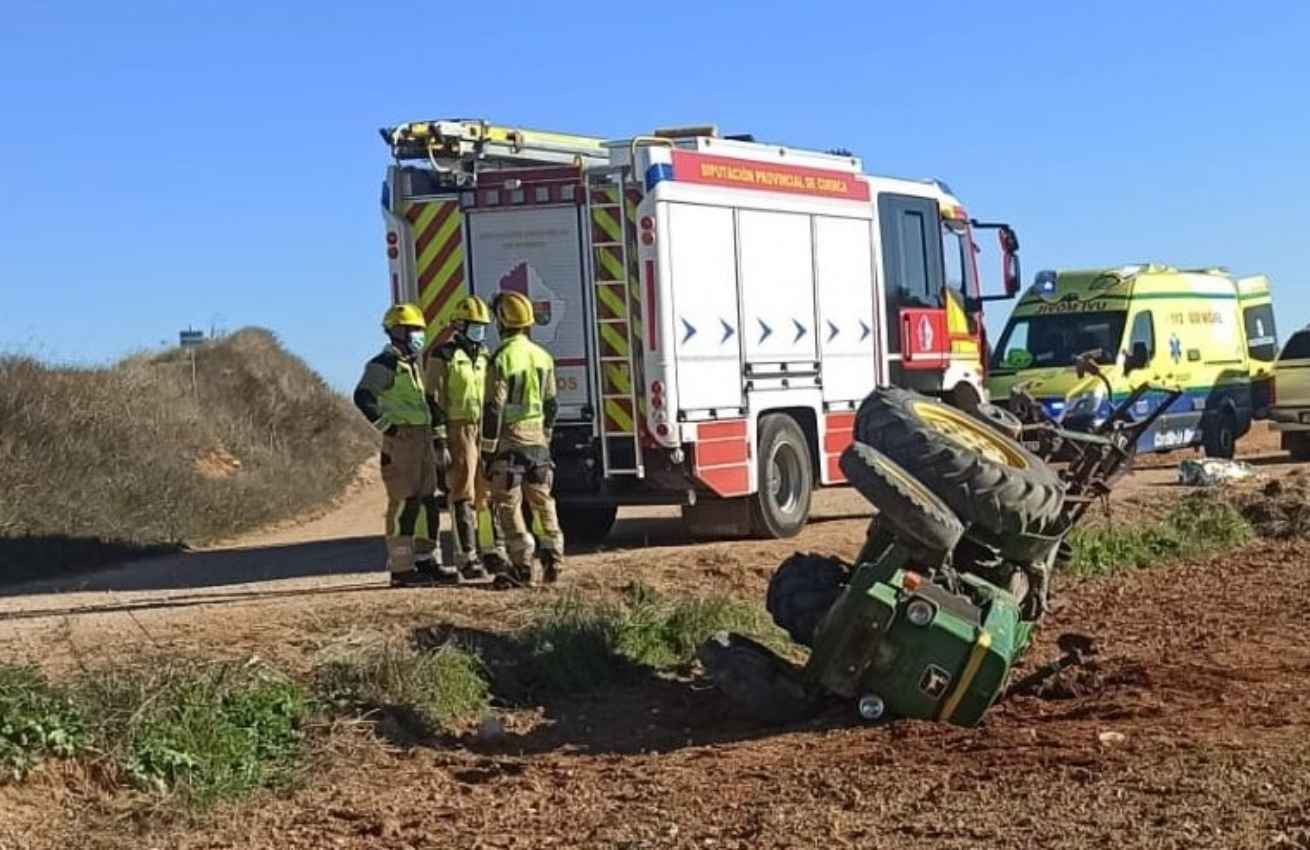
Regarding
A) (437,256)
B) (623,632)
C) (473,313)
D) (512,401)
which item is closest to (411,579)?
(512,401)

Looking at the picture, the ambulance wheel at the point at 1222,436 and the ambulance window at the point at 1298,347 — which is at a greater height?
the ambulance window at the point at 1298,347

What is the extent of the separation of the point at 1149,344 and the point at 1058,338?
1.13 metres

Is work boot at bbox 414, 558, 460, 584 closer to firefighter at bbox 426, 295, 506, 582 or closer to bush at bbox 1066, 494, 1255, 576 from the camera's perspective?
firefighter at bbox 426, 295, 506, 582

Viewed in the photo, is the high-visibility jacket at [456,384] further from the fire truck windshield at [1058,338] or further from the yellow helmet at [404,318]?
the fire truck windshield at [1058,338]

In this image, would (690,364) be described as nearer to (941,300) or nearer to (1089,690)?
(941,300)

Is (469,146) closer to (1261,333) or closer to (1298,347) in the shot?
(1298,347)

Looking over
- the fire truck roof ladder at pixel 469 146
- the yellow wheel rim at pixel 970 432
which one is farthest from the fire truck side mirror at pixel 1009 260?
the yellow wheel rim at pixel 970 432

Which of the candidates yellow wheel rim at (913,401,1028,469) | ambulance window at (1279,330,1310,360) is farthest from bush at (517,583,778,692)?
ambulance window at (1279,330,1310,360)

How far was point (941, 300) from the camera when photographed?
18203 mm

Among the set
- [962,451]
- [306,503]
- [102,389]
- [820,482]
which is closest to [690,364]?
[820,482]

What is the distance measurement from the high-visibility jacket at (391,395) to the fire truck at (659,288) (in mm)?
2401

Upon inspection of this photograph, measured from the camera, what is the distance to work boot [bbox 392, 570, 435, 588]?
40.1 feet

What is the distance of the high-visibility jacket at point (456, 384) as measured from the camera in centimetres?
1227

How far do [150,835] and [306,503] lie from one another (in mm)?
15734
